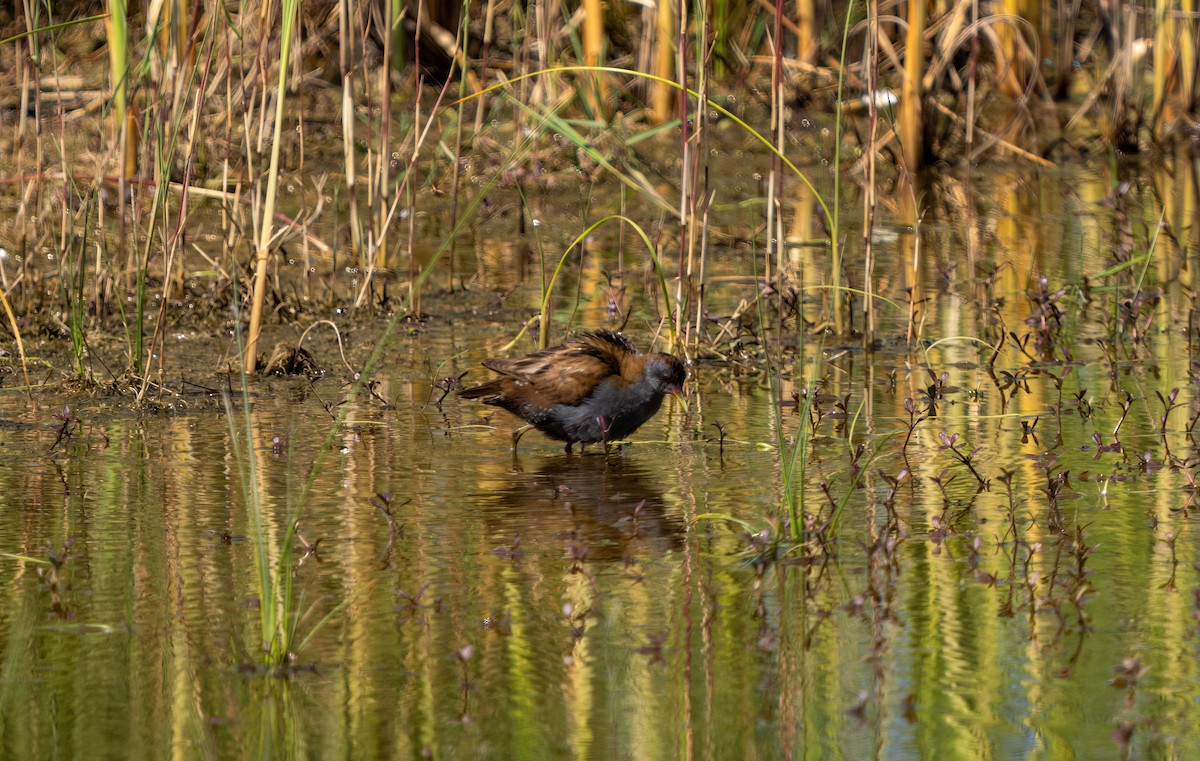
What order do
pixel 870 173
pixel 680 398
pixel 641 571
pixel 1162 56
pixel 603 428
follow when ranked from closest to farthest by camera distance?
pixel 641 571
pixel 603 428
pixel 680 398
pixel 870 173
pixel 1162 56

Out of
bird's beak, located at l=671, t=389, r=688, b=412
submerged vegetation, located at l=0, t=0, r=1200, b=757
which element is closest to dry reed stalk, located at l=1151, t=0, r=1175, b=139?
submerged vegetation, located at l=0, t=0, r=1200, b=757

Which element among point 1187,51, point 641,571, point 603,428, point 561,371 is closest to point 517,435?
point 561,371

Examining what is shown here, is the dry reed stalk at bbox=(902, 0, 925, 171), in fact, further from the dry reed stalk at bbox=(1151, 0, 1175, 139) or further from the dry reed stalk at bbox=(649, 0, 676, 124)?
the dry reed stalk at bbox=(1151, 0, 1175, 139)

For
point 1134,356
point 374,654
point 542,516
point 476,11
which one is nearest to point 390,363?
point 542,516

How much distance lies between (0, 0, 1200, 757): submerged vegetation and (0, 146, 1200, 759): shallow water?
15mm

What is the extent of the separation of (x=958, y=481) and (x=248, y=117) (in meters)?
3.17

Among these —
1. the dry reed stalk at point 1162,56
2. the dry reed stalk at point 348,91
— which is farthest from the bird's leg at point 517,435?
the dry reed stalk at point 1162,56

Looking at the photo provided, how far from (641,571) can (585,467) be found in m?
1.29

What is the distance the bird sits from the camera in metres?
5.76

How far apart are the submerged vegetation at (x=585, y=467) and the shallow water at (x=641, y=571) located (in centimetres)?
2

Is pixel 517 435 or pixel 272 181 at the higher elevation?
pixel 272 181

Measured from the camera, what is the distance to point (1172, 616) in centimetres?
407

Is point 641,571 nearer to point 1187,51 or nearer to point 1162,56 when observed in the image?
point 1162,56

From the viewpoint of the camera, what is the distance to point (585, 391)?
5.75 meters
